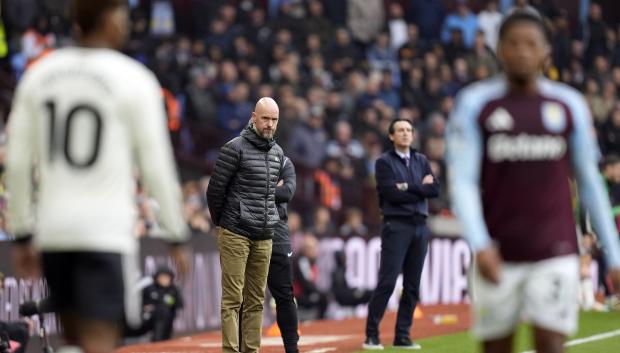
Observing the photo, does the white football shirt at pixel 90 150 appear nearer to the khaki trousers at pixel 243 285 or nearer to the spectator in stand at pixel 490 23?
the khaki trousers at pixel 243 285

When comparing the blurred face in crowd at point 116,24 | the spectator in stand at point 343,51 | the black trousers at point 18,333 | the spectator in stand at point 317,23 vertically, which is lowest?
the black trousers at point 18,333

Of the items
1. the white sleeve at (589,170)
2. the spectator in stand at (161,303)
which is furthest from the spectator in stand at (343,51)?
the white sleeve at (589,170)

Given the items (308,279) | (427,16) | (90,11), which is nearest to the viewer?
(90,11)

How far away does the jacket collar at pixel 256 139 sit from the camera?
12.4 m

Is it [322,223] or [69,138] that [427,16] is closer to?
[322,223]

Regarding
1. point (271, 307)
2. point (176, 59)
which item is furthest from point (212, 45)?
point (271, 307)

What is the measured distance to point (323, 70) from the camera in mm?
27312

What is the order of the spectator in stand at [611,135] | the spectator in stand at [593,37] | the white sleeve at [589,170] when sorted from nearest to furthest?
the white sleeve at [589,170], the spectator in stand at [611,135], the spectator in stand at [593,37]

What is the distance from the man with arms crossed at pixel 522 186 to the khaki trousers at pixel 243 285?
546 centimetres

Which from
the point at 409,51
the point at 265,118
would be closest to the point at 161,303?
the point at 265,118

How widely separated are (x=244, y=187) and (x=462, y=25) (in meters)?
19.3

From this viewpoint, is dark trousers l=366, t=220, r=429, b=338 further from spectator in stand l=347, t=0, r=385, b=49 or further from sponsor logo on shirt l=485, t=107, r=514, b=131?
spectator in stand l=347, t=0, r=385, b=49

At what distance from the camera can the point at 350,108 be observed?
1054 inches

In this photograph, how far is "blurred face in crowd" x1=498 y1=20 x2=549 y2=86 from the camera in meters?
6.93
